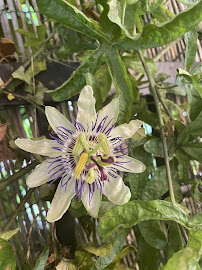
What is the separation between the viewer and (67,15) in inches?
33.3

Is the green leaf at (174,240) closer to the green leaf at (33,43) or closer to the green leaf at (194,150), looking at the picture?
the green leaf at (194,150)

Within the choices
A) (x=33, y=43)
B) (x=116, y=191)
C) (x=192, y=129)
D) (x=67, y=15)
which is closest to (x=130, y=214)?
(x=116, y=191)

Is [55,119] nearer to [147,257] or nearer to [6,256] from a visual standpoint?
[6,256]

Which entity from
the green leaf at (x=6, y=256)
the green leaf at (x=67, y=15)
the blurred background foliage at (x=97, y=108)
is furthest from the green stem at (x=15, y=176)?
the green leaf at (x=67, y=15)

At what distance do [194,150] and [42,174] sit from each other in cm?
49

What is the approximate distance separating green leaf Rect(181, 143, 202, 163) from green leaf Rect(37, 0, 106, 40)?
1.48 ft

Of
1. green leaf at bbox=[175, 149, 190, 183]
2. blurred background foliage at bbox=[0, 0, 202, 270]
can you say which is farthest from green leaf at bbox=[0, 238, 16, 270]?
green leaf at bbox=[175, 149, 190, 183]

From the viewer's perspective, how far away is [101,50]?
936mm

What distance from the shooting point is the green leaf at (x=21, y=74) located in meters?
1.05

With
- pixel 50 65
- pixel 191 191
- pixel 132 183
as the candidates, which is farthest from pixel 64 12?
pixel 191 191

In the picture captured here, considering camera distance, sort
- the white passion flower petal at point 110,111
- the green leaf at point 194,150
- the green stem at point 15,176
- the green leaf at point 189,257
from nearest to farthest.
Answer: the green leaf at point 189,257, the white passion flower petal at point 110,111, the green stem at point 15,176, the green leaf at point 194,150

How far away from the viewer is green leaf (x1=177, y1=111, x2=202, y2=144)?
1063 mm

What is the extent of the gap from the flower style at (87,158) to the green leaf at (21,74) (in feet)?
0.93

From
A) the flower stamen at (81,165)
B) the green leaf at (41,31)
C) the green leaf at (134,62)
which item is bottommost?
the flower stamen at (81,165)
